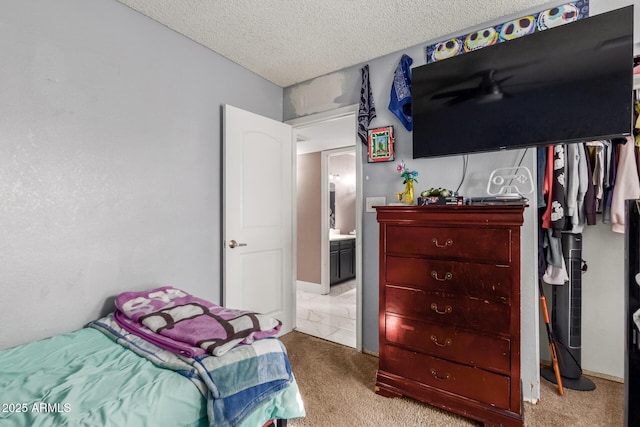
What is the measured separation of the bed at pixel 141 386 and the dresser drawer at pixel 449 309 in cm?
85

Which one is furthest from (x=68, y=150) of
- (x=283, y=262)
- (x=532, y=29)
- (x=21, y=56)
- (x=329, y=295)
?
(x=329, y=295)

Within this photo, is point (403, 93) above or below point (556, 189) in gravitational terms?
above

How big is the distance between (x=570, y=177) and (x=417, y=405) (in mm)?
1783

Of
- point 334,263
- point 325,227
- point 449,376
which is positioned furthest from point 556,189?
point 334,263

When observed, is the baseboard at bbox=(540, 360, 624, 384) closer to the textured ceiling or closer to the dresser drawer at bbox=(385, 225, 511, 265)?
the dresser drawer at bbox=(385, 225, 511, 265)

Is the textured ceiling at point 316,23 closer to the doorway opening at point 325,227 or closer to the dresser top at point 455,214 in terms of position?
the doorway opening at point 325,227

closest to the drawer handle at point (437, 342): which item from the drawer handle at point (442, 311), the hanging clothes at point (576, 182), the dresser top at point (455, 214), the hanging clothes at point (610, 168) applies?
the drawer handle at point (442, 311)

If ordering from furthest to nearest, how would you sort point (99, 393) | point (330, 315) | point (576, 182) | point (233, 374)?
point (330, 315) < point (576, 182) < point (233, 374) < point (99, 393)

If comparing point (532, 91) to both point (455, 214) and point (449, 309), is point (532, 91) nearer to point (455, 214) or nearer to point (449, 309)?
point (455, 214)

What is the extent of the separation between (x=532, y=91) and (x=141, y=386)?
2.43 meters

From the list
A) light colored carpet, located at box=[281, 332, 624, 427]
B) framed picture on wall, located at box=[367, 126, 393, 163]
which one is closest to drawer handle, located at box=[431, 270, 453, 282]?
light colored carpet, located at box=[281, 332, 624, 427]

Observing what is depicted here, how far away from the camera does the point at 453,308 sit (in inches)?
70.0

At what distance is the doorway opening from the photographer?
13.0 feet

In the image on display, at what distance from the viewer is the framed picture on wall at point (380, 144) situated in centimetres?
256
